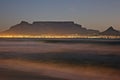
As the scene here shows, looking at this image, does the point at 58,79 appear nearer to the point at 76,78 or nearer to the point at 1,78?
the point at 76,78

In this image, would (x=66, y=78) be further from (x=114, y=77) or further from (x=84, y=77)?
(x=114, y=77)

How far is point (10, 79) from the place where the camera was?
21.8 meters

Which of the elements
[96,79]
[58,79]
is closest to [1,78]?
[58,79]

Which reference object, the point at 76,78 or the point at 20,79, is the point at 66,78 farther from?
the point at 20,79

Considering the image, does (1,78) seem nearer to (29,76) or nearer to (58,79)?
(29,76)

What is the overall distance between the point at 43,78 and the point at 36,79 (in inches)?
31.0

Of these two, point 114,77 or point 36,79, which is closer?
point 36,79

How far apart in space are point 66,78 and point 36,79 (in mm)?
2322

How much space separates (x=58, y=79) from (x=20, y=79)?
2.69 m

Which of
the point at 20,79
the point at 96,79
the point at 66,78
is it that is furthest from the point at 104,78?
the point at 20,79

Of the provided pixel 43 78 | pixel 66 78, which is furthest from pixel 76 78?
pixel 43 78

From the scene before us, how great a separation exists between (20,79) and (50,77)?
252 centimetres

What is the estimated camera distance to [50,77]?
2328 cm

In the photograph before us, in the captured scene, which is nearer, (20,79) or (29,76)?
(20,79)
